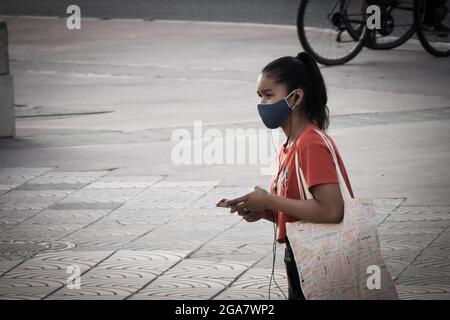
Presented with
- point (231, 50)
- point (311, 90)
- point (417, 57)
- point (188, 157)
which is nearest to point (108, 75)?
point (231, 50)

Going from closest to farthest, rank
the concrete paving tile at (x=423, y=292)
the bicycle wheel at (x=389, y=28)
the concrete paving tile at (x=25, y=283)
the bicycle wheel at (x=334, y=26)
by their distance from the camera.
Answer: the concrete paving tile at (x=423, y=292)
the concrete paving tile at (x=25, y=283)
the bicycle wheel at (x=334, y=26)
the bicycle wheel at (x=389, y=28)

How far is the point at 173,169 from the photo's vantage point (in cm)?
951

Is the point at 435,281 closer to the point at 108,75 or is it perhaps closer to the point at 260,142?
the point at 260,142

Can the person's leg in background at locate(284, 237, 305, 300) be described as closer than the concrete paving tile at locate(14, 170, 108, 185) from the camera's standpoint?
Yes

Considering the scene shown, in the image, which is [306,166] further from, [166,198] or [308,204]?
[166,198]

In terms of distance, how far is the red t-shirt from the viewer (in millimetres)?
4105

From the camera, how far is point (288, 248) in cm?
430

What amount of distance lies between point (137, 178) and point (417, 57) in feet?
22.8

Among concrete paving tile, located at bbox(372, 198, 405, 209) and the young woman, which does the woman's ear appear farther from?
concrete paving tile, located at bbox(372, 198, 405, 209)

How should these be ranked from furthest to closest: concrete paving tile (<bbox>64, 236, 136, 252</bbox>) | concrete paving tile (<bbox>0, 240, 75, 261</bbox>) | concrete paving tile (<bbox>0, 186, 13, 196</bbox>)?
concrete paving tile (<bbox>0, 186, 13, 196</bbox>)
concrete paving tile (<bbox>64, 236, 136, 252</bbox>)
concrete paving tile (<bbox>0, 240, 75, 261</bbox>)

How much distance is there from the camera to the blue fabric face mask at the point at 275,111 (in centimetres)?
430

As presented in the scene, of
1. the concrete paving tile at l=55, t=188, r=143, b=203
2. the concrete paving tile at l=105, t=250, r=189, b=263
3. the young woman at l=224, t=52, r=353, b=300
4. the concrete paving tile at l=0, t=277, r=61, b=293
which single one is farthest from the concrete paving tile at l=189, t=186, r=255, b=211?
the young woman at l=224, t=52, r=353, b=300

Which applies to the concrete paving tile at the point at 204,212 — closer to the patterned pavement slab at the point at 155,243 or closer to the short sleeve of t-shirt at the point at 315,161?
the patterned pavement slab at the point at 155,243

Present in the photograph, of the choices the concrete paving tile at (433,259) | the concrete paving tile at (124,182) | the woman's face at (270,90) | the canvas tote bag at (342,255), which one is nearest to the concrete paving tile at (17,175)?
the concrete paving tile at (124,182)
